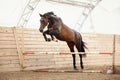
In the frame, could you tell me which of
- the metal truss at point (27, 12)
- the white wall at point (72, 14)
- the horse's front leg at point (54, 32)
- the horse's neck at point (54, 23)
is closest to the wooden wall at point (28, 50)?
the horse's front leg at point (54, 32)

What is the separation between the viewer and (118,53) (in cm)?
881

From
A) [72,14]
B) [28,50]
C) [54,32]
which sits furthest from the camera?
[72,14]

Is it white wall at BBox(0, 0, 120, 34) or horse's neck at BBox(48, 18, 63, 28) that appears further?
white wall at BBox(0, 0, 120, 34)

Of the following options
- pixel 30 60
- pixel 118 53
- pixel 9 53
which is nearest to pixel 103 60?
pixel 118 53

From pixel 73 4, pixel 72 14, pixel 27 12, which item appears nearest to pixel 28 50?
pixel 27 12

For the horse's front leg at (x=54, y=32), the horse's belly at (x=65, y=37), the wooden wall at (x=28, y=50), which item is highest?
the horse's front leg at (x=54, y=32)

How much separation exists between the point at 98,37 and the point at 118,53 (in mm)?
1205

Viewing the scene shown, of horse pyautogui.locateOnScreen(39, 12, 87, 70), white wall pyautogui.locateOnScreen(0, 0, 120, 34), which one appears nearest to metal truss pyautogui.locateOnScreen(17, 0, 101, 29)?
white wall pyautogui.locateOnScreen(0, 0, 120, 34)

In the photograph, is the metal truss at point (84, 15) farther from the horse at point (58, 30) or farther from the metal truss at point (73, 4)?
the horse at point (58, 30)

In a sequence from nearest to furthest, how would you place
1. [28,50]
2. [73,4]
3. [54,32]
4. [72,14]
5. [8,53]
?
[54,32] < [8,53] < [28,50] < [72,14] < [73,4]

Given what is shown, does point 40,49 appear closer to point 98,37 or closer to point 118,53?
point 98,37

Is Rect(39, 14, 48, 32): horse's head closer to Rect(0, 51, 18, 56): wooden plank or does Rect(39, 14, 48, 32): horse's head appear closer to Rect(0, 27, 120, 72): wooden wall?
Rect(0, 27, 120, 72): wooden wall

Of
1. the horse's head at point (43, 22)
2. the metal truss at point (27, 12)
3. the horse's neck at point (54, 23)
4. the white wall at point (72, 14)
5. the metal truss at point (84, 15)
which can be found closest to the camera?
the horse's head at point (43, 22)

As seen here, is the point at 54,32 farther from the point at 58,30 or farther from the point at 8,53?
the point at 8,53
